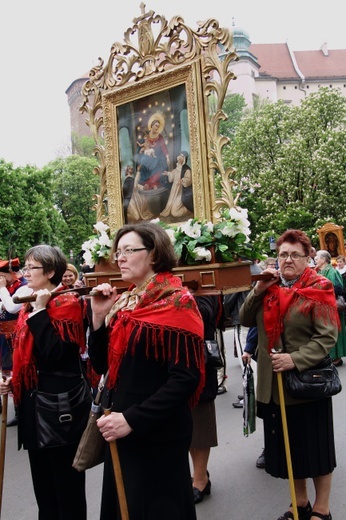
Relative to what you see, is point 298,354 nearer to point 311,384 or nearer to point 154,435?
point 311,384

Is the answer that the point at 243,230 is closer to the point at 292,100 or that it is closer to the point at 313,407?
the point at 313,407

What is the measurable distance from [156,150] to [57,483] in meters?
2.96

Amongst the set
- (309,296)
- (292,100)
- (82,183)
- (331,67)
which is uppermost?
(331,67)

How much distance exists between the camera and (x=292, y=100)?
6769 cm

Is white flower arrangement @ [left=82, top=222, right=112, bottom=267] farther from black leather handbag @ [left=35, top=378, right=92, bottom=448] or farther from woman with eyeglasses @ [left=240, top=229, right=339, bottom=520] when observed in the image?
black leather handbag @ [left=35, top=378, right=92, bottom=448]

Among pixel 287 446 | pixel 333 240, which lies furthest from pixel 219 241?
pixel 333 240

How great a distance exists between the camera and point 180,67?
15.3 feet

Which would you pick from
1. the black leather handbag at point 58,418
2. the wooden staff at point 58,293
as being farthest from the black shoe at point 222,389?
the wooden staff at point 58,293

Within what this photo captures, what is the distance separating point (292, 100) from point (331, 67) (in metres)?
7.41

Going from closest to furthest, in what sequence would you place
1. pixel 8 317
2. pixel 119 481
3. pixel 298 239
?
1. pixel 119 481
2. pixel 298 239
3. pixel 8 317

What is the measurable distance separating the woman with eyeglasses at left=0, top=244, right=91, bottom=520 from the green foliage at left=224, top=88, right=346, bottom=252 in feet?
71.1

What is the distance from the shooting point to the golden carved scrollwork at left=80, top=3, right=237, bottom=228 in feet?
14.8

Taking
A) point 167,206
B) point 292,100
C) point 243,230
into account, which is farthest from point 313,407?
point 292,100

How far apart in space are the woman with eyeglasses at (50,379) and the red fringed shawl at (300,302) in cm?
129
